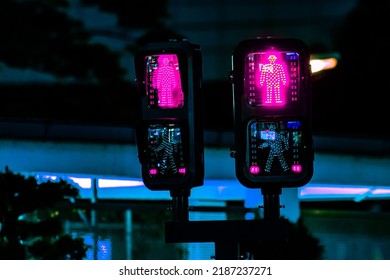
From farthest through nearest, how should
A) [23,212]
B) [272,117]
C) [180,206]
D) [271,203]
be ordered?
1. [23,212]
2. [180,206]
3. [271,203]
4. [272,117]

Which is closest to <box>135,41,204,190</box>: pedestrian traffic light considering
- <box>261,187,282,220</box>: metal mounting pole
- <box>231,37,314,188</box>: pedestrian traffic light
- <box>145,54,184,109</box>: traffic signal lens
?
<box>145,54,184,109</box>: traffic signal lens

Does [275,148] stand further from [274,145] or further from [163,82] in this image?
[163,82]

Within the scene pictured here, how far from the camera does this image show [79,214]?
1417 cm

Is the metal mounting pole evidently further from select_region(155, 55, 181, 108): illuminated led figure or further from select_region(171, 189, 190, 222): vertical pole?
select_region(155, 55, 181, 108): illuminated led figure

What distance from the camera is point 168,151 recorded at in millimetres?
6754

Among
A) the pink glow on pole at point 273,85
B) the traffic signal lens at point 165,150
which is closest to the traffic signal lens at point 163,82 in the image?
the traffic signal lens at point 165,150

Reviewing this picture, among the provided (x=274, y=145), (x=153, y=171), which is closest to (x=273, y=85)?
(x=274, y=145)

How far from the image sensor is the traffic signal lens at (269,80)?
6.58 metres

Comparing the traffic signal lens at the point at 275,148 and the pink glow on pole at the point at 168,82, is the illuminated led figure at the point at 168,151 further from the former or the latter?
the traffic signal lens at the point at 275,148

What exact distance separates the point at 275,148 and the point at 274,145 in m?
0.02

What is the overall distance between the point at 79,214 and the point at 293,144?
26.1 ft
